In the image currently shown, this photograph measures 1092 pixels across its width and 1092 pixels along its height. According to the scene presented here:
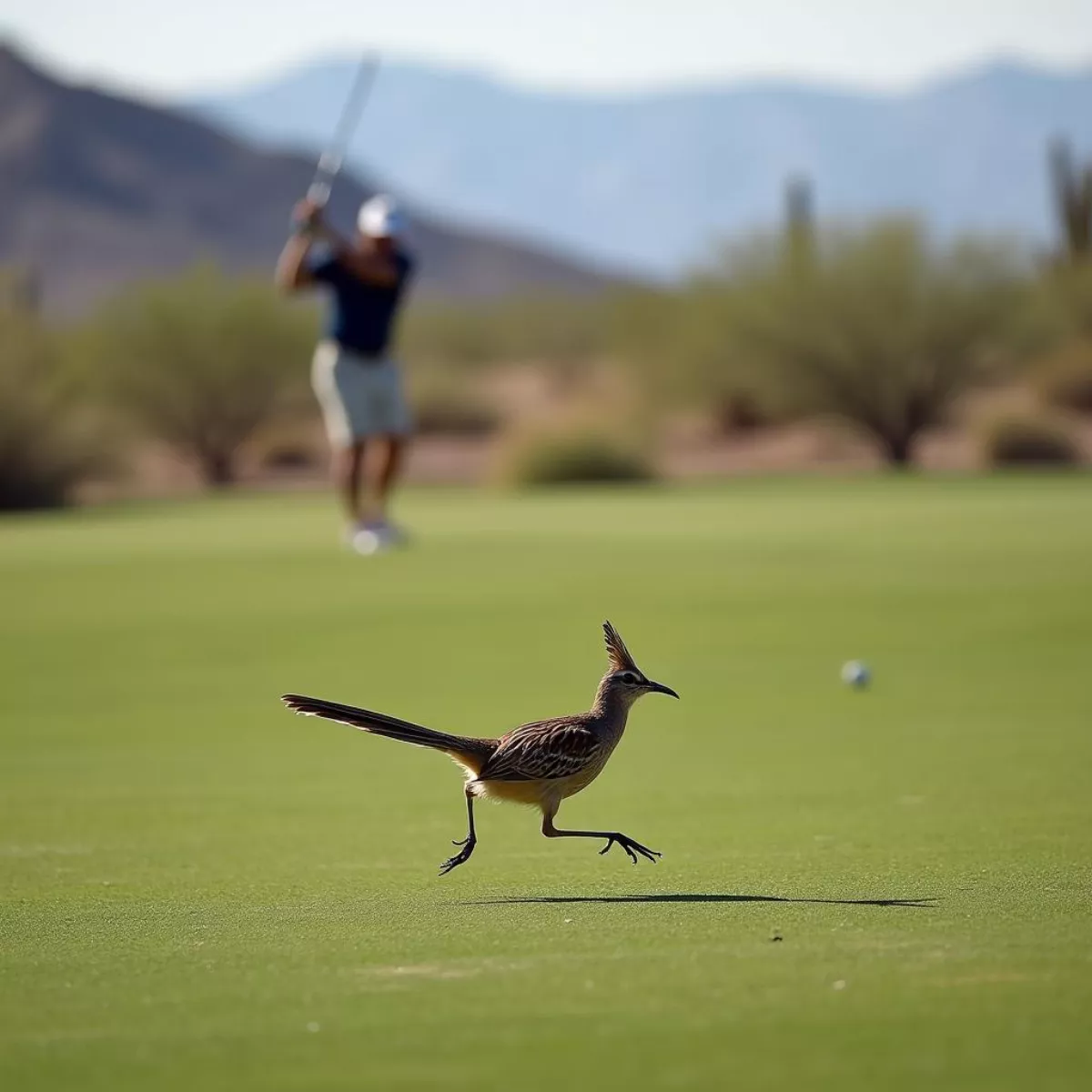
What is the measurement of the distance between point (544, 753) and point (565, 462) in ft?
104

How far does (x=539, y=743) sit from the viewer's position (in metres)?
6.27

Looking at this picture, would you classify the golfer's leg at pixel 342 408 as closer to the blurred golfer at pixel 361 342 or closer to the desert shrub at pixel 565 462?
the blurred golfer at pixel 361 342

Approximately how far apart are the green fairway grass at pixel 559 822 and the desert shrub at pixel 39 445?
499 inches

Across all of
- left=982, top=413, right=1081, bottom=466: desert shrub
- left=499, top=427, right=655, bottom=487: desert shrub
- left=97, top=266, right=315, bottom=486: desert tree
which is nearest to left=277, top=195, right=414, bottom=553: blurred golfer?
left=499, top=427, right=655, bottom=487: desert shrub

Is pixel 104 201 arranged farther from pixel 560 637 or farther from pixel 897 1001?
pixel 897 1001

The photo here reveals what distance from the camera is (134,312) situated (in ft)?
165

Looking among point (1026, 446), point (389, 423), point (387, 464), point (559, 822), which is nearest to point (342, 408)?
point (389, 423)

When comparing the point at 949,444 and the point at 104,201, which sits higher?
the point at 104,201

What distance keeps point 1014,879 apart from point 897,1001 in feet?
6.40

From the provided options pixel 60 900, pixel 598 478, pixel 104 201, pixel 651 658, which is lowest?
pixel 60 900

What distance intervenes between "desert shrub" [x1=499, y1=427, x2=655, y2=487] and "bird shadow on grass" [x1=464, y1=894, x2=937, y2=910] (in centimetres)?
3110

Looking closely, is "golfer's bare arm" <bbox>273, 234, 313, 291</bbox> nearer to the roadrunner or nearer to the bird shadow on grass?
the roadrunner

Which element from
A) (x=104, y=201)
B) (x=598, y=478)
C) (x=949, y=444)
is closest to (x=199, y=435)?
(x=598, y=478)

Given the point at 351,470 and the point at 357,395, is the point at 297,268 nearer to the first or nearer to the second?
the point at 357,395
